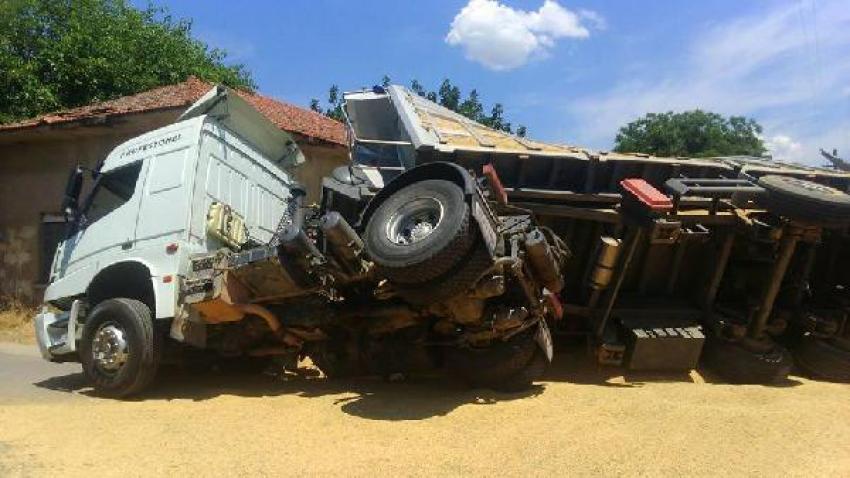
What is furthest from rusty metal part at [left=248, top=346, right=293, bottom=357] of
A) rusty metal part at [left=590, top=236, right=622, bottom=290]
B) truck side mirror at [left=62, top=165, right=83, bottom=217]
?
rusty metal part at [left=590, top=236, right=622, bottom=290]

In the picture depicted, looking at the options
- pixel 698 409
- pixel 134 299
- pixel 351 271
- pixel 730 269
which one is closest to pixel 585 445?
pixel 698 409

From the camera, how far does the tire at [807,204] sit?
655cm

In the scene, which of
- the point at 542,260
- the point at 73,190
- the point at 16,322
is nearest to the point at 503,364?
the point at 542,260

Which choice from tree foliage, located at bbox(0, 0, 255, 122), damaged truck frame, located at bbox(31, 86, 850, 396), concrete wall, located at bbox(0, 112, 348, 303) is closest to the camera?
damaged truck frame, located at bbox(31, 86, 850, 396)

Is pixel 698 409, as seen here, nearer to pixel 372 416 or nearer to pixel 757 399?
pixel 757 399

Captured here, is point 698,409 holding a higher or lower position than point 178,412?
higher

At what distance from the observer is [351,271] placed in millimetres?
5910

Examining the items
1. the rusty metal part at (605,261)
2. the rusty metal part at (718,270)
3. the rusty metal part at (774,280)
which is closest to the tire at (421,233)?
the rusty metal part at (605,261)

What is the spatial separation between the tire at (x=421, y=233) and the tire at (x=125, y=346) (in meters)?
2.41

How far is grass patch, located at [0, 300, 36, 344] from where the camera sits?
39.1 feet

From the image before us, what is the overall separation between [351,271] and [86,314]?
308 cm

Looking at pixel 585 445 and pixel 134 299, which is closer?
pixel 585 445

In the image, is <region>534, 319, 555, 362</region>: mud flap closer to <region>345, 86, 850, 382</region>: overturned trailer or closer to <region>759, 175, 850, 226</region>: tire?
<region>345, 86, 850, 382</region>: overturned trailer

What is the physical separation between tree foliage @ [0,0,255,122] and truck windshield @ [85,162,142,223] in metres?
11.6
